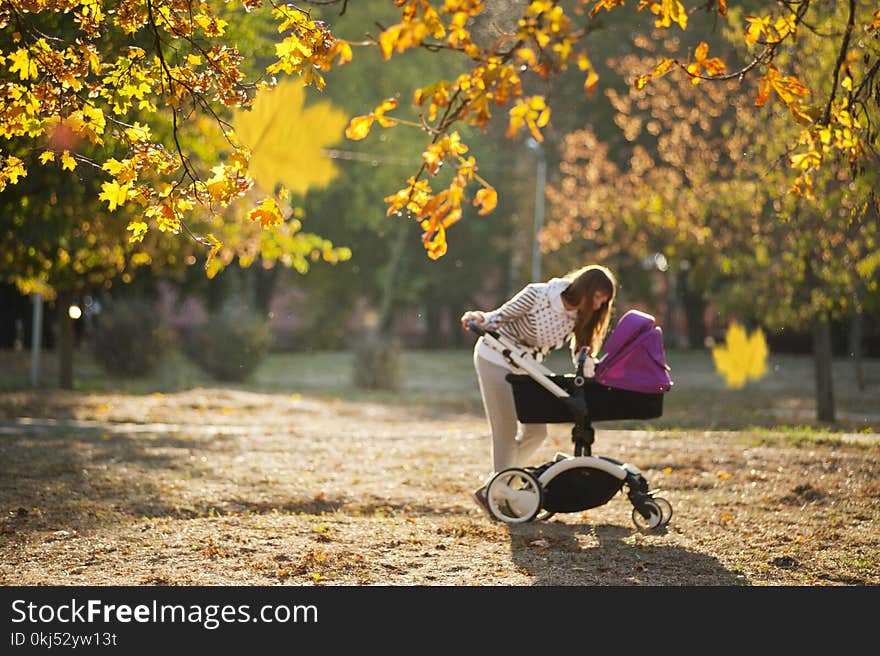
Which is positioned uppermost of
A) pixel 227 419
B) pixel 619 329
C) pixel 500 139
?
pixel 500 139

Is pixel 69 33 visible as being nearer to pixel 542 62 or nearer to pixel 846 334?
pixel 542 62

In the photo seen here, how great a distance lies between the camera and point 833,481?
390 inches

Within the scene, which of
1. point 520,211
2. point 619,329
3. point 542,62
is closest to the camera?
point 542,62

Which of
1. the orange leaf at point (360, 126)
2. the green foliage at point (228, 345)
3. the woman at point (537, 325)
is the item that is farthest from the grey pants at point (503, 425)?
the green foliage at point (228, 345)

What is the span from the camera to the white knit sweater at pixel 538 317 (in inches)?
313

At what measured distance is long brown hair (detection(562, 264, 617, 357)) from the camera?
7797mm

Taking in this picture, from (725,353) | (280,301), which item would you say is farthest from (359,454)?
(280,301)

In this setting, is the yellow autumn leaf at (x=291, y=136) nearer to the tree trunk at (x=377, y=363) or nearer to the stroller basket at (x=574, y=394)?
the tree trunk at (x=377, y=363)

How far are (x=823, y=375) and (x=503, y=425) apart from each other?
11149mm

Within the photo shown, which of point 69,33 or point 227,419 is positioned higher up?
point 69,33

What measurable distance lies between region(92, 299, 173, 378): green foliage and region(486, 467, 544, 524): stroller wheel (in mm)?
18391

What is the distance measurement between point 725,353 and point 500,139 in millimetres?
14836

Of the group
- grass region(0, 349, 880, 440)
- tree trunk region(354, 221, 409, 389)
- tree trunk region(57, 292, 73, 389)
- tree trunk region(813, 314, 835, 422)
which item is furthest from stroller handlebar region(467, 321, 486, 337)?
tree trunk region(354, 221, 409, 389)

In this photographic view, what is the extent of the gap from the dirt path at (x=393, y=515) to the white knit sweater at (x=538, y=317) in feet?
3.96
